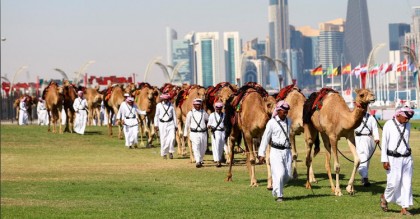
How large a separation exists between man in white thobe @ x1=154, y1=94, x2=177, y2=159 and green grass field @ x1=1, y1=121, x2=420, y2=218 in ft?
1.84

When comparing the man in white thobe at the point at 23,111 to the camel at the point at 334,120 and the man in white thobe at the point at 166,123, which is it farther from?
the camel at the point at 334,120

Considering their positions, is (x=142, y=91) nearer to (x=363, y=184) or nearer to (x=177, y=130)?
(x=177, y=130)

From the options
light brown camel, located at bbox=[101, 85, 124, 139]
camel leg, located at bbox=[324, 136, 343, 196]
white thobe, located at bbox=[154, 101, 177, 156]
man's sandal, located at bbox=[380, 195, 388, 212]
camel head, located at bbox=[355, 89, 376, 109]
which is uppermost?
light brown camel, located at bbox=[101, 85, 124, 139]

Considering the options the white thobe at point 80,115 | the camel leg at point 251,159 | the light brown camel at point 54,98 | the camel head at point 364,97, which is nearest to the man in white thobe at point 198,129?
the camel leg at point 251,159

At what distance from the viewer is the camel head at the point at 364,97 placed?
64.5 ft

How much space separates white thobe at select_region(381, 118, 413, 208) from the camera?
57.7 feet

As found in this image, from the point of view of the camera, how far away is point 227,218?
57.1 ft

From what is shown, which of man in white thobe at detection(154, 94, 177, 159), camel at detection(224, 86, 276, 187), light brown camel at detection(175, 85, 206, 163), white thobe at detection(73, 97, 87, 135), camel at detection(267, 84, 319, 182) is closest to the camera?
camel at detection(224, 86, 276, 187)

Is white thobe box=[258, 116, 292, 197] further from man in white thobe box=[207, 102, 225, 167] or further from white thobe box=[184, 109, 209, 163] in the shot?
white thobe box=[184, 109, 209, 163]

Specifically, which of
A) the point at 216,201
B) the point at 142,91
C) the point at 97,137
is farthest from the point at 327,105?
the point at 97,137

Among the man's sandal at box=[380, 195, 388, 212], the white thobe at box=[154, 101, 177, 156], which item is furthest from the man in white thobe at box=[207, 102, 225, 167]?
the man's sandal at box=[380, 195, 388, 212]

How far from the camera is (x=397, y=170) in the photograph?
17.7 metres

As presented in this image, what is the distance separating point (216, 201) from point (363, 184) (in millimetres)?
4196

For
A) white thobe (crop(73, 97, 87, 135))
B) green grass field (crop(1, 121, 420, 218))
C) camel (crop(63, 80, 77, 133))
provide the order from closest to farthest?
green grass field (crop(1, 121, 420, 218))
white thobe (crop(73, 97, 87, 135))
camel (crop(63, 80, 77, 133))
